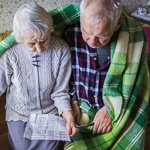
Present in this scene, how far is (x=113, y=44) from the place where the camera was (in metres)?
1.11

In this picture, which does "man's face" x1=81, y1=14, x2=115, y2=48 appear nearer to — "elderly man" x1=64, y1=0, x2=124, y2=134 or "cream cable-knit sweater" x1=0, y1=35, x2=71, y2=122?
"elderly man" x1=64, y1=0, x2=124, y2=134

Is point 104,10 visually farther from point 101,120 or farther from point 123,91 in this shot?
point 101,120

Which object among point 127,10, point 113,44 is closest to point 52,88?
point 113,44

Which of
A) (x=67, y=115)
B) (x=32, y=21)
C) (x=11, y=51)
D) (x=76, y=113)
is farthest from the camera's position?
(x=76, y=113)

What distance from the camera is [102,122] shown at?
1224 millimetres

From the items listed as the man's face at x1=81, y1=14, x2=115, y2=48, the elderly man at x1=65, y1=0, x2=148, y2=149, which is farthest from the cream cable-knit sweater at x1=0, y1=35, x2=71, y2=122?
the man's face at x1=81, y1=14, x2=115, y2=48

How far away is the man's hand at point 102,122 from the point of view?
122cm

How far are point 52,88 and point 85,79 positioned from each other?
237 millimetres

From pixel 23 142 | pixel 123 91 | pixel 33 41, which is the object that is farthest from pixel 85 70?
pixel 23 142

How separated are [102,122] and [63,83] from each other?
38 cm

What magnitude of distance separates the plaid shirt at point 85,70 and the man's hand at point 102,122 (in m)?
0.09

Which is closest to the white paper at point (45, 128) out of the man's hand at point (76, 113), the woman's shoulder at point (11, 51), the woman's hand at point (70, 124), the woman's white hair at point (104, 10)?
the woman's hand at point (70, 124)

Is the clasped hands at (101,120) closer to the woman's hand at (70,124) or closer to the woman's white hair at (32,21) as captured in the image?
the woman's hand at (70,124)

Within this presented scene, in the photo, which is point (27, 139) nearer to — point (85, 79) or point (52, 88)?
point (52, 88)
